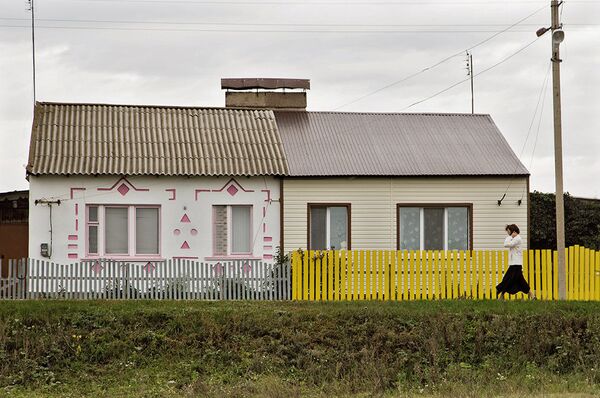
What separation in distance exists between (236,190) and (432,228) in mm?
5261

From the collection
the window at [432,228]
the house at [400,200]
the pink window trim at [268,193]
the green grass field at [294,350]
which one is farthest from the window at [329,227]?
the green grass field at [294,350]

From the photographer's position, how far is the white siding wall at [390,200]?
29.1 metres

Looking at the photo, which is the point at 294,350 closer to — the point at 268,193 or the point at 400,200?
the point at 268,193

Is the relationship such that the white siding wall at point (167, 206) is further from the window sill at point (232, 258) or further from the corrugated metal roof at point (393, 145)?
the corrugated metal roof at point (393, 145)

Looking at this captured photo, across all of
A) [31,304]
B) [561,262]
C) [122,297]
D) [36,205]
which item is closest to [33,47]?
[36,205]

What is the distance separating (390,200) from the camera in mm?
29500

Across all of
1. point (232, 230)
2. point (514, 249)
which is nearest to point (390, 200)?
point (232, 230)

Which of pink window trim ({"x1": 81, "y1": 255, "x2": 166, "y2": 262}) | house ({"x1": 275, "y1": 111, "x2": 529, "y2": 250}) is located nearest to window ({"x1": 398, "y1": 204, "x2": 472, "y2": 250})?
house ({"x1": 275, "y1": 111, "x2": 529, "y2": 250})

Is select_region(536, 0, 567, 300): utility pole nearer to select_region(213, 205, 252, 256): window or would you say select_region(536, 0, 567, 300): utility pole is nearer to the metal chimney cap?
select_region(213, 205, 252, 256): window

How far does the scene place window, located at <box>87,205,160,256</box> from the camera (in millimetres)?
28359

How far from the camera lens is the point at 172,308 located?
2228 cm

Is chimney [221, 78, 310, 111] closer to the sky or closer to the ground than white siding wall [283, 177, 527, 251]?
closer to the sky

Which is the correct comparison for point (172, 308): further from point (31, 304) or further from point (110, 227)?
point (110, 227)

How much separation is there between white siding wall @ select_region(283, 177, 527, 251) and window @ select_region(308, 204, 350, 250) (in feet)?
0.68
